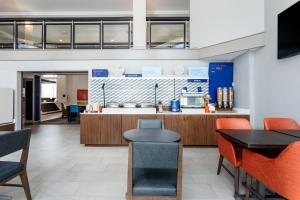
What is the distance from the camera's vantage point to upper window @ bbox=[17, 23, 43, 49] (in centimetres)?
683

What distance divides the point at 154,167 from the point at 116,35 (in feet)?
19.1

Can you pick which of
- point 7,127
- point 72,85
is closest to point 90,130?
point 7,127

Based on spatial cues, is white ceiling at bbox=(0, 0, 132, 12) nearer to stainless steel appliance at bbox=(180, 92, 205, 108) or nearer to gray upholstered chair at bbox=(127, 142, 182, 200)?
stainless steel appliance at bbox=(180, 92, 205, 108)

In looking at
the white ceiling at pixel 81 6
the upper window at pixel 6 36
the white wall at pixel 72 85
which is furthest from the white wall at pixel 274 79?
the white wall at pixel 72 85

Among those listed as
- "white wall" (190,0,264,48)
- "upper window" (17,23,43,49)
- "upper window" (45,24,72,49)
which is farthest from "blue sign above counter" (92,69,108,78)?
"white wall" (190,0,264,48)

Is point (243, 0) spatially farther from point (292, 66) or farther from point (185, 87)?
point (185, 87)

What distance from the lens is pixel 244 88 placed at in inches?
211

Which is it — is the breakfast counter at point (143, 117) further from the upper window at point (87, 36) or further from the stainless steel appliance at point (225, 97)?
the upper window at point (87, 36)

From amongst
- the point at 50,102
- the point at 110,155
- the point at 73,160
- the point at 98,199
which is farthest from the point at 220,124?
the point at 50,102

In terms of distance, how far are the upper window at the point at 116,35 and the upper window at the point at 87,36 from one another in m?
0.28

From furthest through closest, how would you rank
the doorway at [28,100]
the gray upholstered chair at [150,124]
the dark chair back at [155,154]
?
1. the doorway at [28,100]
2. the gray upholstered chair at [150,124]
3. the dark chair back at [155,154]

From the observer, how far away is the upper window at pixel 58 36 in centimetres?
679

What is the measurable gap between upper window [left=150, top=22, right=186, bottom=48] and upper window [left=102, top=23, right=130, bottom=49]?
0.84m

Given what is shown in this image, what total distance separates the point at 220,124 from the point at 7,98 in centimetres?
642
